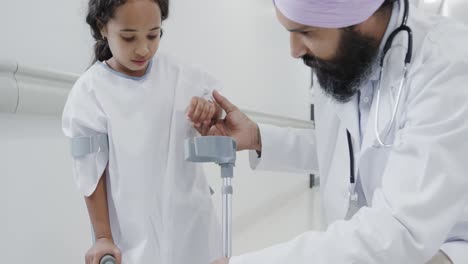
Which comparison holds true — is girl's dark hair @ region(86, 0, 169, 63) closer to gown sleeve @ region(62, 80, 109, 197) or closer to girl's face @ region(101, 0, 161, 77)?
girl's face @ region(101, 0, 161, 77)

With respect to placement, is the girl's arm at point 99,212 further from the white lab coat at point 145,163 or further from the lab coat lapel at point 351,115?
the lab coat lapel at point 351,115

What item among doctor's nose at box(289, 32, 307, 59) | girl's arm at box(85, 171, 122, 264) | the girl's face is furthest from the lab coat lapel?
girl's arm at box(85, 171, 122, 264)

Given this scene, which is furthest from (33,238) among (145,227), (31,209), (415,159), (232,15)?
(232,15)

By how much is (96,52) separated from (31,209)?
0.46m

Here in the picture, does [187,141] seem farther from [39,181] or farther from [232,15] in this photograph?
[232,15]

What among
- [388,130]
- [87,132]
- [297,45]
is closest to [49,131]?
[87,132]

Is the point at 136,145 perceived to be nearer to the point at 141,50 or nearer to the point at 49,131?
the point at 141,50

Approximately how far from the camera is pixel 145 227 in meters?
0.95

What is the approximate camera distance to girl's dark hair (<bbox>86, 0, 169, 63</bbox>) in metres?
0.95

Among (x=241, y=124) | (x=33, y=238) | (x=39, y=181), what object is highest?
(x=241, y=124)

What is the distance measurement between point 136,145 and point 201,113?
15cm

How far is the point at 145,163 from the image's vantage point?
3.17ft

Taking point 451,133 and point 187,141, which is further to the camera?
point 187,141

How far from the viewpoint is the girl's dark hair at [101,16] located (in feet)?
3.13
